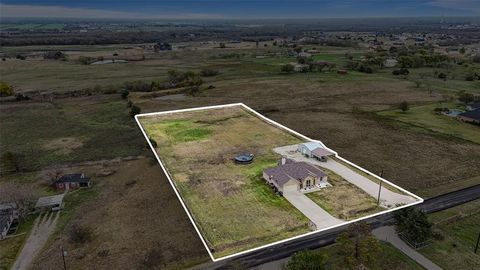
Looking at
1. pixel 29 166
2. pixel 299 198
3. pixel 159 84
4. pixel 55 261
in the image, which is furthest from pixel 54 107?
pixel 299 198

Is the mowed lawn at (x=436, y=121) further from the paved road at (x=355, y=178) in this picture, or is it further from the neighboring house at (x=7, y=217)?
the neighboring house at (x=7, y=217)

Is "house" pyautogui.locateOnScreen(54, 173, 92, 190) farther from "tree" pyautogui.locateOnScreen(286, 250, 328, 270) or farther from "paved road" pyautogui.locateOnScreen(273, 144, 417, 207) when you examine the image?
"tree" pyautogui.locateOnScreen(286, 250, 328, 270)

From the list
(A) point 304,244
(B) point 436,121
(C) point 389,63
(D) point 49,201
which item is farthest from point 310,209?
(C) point 389,63

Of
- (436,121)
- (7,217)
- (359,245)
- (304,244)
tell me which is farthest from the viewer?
(436,121)

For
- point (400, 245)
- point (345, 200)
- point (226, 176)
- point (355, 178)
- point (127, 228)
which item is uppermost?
point (355, 178)

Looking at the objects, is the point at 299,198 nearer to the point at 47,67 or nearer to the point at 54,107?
the point at 54,107

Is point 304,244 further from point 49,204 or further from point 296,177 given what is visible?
point 49,204
